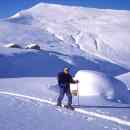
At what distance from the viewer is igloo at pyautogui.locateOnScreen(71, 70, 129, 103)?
24.0 metres

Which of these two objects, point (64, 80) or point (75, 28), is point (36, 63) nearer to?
point (64, 80)

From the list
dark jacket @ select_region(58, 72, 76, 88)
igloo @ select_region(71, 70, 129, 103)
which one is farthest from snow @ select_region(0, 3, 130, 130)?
dark jacket @ select_region(58, 72, 76, 88)

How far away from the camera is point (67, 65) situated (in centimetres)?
7600

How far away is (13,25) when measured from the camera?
133500 millimetres

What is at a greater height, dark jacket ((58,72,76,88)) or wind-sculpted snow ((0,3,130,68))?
wind-sculpted snow ((0,3,130,68))

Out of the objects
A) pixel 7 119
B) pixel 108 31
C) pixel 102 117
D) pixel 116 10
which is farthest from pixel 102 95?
pixel 116 10

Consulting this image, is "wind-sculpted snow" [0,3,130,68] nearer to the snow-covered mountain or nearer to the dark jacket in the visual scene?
the snow-covered mountain

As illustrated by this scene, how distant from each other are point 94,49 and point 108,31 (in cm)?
2387

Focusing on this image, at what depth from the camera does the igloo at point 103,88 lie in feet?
78.6

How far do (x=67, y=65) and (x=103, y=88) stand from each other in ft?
168

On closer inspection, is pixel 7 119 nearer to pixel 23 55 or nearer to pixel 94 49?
pixel 23 55

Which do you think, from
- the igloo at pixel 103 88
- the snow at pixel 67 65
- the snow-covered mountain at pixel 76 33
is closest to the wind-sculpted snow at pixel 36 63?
the snow at pixel 67 65

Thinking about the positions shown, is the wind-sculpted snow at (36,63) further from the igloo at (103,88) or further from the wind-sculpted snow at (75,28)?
the igloo at (103,88)

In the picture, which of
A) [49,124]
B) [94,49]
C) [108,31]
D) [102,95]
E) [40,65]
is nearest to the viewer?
[49,124]
